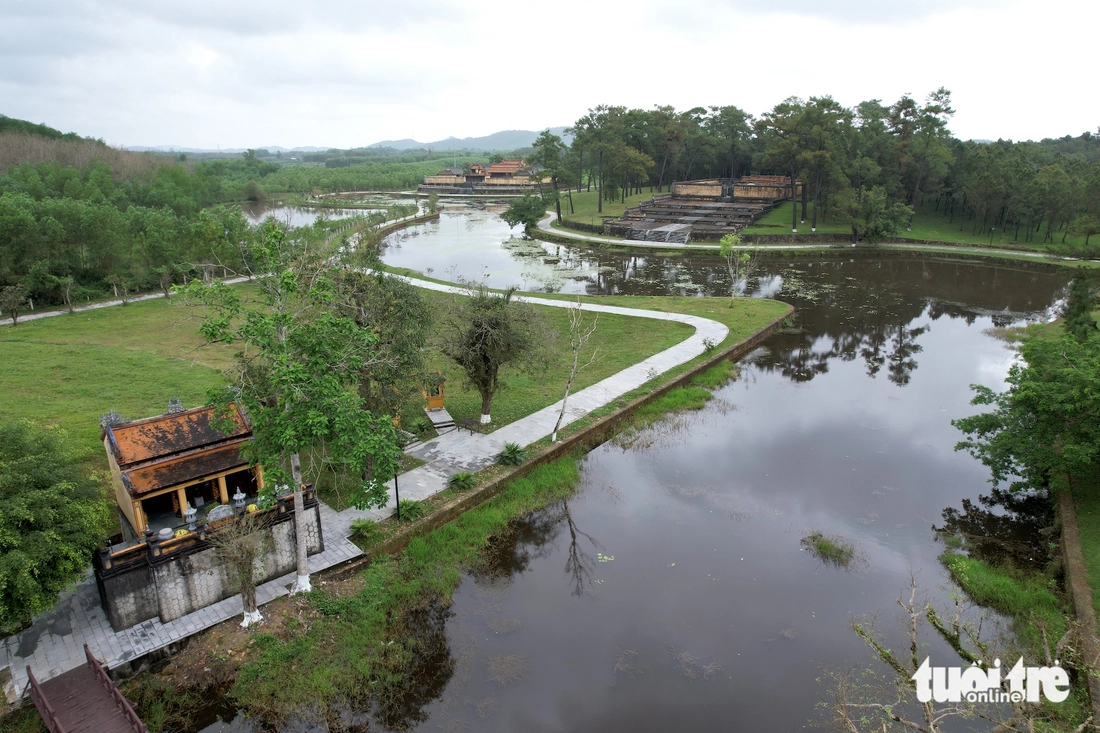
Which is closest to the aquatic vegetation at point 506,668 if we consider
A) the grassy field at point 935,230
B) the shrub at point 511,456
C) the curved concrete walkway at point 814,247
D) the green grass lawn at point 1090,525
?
the shrub at point 511,456

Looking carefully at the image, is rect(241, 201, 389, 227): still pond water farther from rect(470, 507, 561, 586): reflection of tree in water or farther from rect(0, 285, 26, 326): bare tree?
rect(470, 507, 561, 586): reflection of tree in water

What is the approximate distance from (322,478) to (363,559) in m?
3.67

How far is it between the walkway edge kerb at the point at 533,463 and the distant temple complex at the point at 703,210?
3102cm

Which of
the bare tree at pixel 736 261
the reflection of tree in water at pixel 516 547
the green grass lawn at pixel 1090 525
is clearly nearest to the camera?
the green grass lawn at pixel 1090 525

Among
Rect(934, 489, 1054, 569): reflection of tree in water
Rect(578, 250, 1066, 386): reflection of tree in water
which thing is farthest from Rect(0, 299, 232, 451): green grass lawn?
Rect(578, 250, 1066, 386): reflection of tree in water

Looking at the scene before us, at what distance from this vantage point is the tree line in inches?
1933

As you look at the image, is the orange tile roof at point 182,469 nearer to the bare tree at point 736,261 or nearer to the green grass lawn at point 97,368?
the green grass lawn at point 97,368

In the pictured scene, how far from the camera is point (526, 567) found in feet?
44.8

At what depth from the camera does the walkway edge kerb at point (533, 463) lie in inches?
521

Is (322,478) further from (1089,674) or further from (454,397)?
(1089,674)

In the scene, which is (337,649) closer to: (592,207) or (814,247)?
(814,247)

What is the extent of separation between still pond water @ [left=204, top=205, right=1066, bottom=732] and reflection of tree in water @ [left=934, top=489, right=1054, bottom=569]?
481 mm

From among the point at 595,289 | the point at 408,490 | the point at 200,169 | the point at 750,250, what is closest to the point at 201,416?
the point at 408,490

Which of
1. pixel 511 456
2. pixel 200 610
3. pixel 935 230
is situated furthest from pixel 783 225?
pixel 200 610
